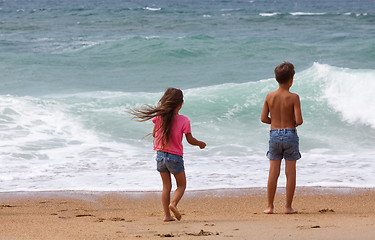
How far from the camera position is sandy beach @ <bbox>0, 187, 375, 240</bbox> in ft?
12.6

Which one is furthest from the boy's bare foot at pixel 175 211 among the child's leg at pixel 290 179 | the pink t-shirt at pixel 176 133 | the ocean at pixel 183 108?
the ocean at pixel 183 108

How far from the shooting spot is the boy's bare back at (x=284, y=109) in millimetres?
4574

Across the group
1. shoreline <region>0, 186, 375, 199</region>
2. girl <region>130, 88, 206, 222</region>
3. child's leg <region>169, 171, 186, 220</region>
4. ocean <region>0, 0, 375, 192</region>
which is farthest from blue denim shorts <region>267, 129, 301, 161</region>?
ocean <region>0, 0, 375, 192</region>

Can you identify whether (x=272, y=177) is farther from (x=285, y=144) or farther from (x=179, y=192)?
(x=179, y=192)

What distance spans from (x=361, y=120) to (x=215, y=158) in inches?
170

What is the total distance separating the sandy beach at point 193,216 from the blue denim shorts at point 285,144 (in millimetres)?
519

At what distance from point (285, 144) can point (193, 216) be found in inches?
40.3

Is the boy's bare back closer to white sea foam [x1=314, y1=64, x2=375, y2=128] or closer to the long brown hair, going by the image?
the long brown hair

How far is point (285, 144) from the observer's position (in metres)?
4.61

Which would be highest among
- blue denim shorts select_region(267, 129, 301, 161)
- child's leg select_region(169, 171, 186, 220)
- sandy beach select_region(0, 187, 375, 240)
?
blue denim shorts select_region(267, 129, 301, 161)

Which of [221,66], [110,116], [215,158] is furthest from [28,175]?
[221,66]

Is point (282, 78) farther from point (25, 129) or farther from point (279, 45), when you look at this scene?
point (279, 45)

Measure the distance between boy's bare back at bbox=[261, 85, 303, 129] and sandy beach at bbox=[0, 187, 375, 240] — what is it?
2.54 feet

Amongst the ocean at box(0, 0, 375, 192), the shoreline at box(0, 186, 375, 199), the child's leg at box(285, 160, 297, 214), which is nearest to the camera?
the child's leg at box(285, 160, 297, 214)
